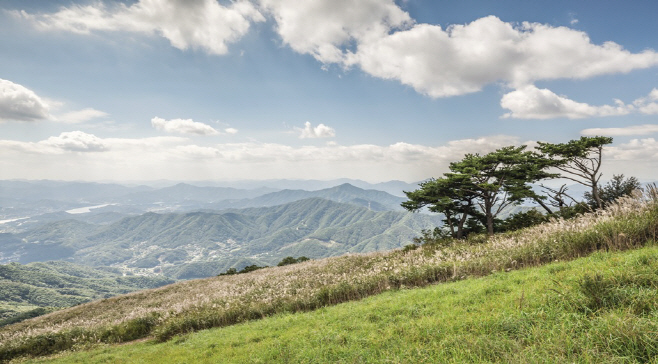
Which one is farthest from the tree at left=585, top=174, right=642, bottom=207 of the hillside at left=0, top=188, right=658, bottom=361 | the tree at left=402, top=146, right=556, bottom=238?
the hillside at left=0, top=188, right=658, bottom=361

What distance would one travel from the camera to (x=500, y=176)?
30.2 meters

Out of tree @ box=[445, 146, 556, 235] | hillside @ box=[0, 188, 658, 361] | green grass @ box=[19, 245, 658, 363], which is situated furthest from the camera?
tree @ box=[445, 146, 556, 235]

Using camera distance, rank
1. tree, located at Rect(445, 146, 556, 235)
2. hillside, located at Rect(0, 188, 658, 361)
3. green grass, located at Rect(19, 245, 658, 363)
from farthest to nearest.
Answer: tree, located at Rect(445, 146, 556, 235)
hillside, located at Rect(0, 188, 658, 361)
green grass, located at Rect(19, 245, 658, 363)

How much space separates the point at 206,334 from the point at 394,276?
9.58 m

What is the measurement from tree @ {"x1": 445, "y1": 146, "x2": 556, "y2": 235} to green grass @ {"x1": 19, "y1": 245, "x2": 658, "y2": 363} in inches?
756

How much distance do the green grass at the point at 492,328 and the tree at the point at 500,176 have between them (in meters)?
19.2

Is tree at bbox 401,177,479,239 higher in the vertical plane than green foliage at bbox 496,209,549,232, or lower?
higher

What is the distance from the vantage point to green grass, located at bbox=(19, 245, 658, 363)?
4.29 meters

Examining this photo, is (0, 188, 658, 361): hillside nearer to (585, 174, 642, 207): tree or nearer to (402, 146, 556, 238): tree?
(402, 146, 556, 238): tree

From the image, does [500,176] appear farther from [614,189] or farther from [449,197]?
[614,189]

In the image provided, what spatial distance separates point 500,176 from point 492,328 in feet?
95.8

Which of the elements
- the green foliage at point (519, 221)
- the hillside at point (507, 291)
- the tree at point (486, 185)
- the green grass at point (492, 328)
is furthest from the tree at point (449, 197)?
the green grass at point (492, 328)

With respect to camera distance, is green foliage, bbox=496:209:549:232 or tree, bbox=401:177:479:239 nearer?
tree, bbox=401:177:479:239

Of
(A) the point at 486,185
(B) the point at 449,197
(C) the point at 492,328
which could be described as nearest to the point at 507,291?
(C) the point at 492,328
